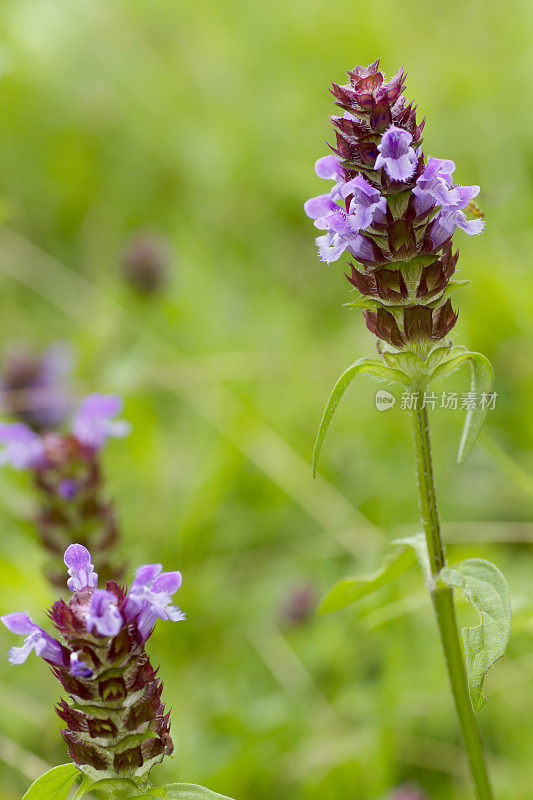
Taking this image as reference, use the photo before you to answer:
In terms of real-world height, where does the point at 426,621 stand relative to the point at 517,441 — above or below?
below

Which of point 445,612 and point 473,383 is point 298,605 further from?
point 473,383

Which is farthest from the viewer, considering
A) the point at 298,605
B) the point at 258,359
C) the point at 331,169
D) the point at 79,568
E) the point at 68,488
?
the point at 258,359

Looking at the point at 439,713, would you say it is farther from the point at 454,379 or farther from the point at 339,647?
the point at 454,379

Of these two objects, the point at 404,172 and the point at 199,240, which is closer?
the point at 404,172

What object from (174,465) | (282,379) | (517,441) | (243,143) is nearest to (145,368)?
(174,465)

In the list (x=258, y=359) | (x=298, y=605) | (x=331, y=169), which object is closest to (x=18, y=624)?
(x=331, y=169)
